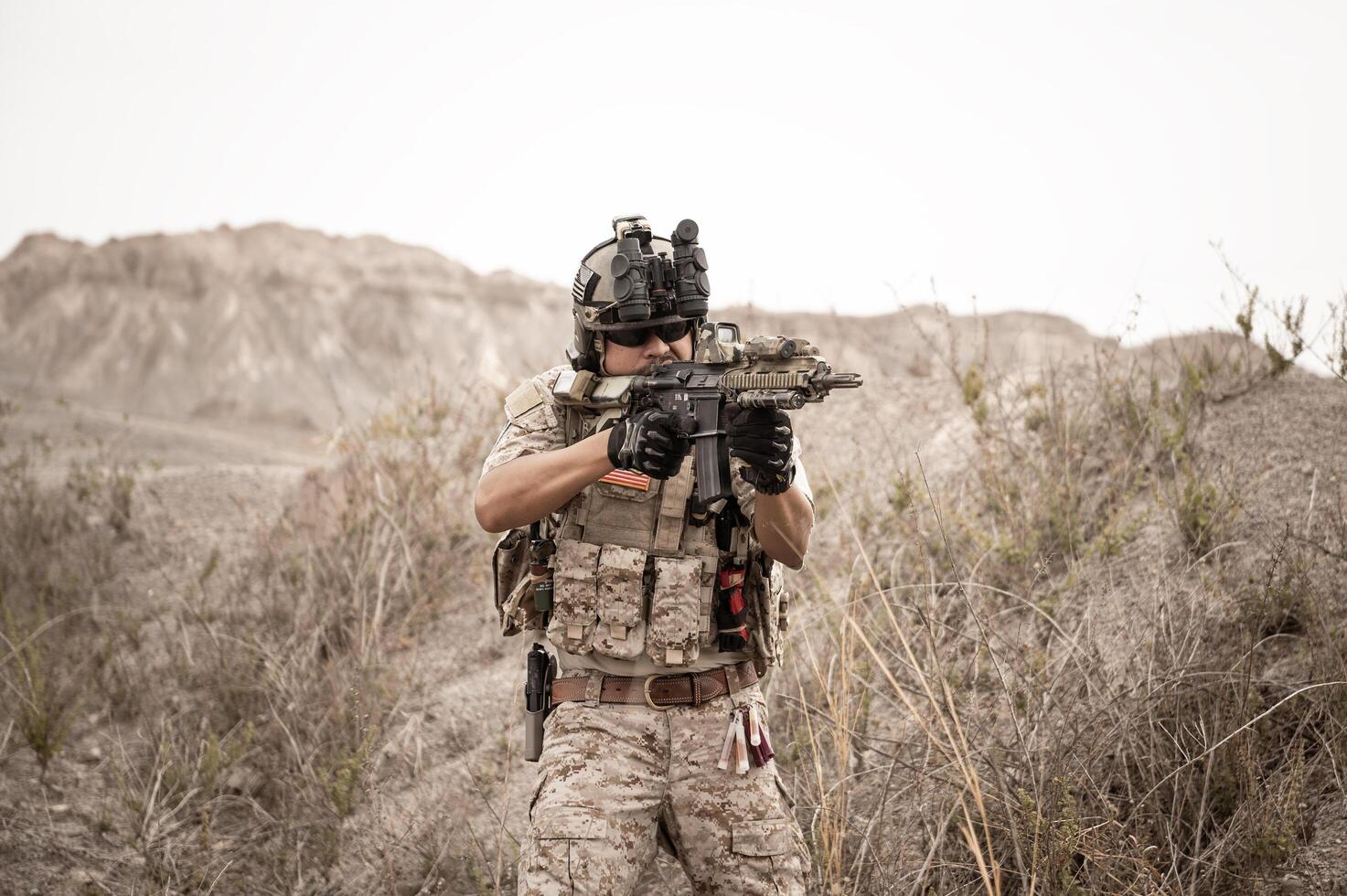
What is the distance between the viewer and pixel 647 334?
2.75 metres

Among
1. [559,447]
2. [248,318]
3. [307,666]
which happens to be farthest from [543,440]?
[248,318]

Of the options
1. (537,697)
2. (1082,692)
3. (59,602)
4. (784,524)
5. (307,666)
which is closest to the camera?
(784,524)

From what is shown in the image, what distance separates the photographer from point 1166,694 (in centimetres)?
288

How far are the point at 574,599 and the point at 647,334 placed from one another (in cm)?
81

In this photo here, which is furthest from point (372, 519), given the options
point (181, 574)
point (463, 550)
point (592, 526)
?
point (592, 526)

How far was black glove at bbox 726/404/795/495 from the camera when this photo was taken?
2.26m

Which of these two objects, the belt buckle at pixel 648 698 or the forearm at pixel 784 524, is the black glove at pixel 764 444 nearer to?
the forearm at pixel 784 524

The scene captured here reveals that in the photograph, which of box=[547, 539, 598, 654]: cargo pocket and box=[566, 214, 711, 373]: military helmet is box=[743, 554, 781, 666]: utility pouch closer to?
box=[547, 539, 598, 654]: cargo pocket

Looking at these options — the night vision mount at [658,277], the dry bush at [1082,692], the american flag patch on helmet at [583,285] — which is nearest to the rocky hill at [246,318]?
the dry bush at [1082,692]

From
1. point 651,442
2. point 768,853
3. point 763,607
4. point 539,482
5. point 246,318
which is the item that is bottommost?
point 768,853

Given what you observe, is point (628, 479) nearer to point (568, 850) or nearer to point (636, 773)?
point (636, 773)

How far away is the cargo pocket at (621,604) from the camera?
2.57 meters

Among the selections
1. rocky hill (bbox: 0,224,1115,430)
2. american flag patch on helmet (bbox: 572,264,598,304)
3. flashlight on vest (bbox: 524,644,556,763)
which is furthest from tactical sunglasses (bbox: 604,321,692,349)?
rocky hill (bbox: 0,224,1115,430)

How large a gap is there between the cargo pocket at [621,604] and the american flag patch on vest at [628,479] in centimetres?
19
